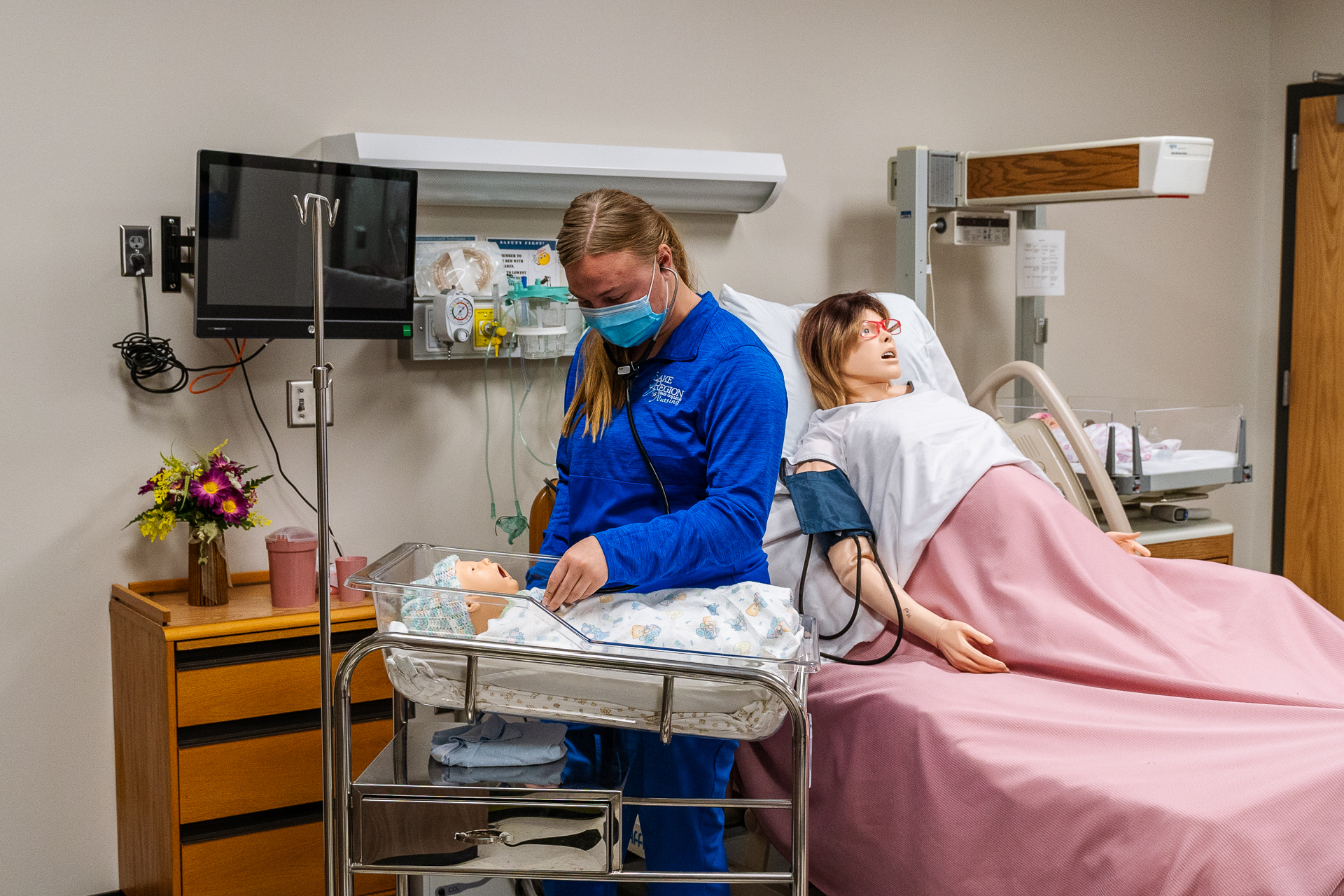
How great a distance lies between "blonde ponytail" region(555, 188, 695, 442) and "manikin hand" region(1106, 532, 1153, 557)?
4.43 feet

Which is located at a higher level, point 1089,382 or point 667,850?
point 1089,382

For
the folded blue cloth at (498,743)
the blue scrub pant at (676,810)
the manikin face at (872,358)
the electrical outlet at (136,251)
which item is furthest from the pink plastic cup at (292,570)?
the manikin face at (872,358)

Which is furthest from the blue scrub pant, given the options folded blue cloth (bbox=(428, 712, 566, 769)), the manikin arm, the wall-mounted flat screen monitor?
the wall-mounted flat screen monitor

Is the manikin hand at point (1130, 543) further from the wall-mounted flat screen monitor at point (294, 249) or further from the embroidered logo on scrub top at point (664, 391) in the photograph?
the wall-mounted flat screen monitor at point (294, 249)

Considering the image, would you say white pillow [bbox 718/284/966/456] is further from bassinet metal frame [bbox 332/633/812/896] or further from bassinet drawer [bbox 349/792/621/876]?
bassinet drawer [bbox 349/792/621/876]

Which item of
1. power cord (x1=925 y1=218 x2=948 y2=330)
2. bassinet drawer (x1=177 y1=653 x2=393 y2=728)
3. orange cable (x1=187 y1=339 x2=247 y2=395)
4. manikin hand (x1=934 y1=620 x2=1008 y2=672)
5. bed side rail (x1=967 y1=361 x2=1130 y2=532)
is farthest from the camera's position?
power cord (x1=925 y1=218 x2=948 y2=330)

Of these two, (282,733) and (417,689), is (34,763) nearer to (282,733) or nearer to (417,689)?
(282,733)

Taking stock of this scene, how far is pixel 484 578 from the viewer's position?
186 centimetres

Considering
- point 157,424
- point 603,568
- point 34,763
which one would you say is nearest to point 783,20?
point 157,424

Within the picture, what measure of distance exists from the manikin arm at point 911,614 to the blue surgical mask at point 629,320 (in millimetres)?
707

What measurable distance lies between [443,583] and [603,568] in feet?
0.82

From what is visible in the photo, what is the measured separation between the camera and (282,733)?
2496 millimetres

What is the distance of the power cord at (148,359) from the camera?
8.68 feet

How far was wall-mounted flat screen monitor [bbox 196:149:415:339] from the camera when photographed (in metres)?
2.46
